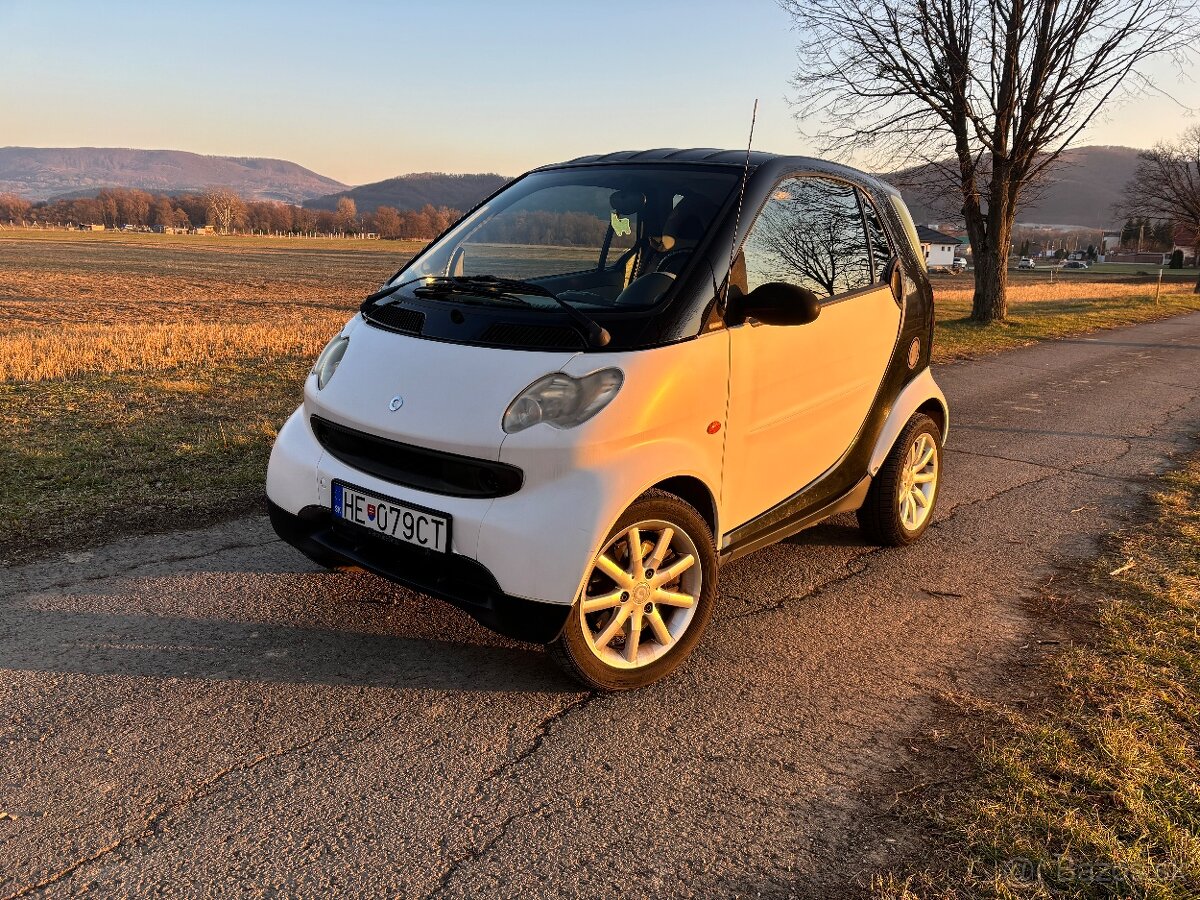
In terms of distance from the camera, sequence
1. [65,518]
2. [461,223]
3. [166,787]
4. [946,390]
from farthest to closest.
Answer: [946,390], [65,518], [461,223], [166,787]

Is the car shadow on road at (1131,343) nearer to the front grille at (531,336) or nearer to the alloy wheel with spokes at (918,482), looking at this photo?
the alloy wheel with spokes at (918,482)

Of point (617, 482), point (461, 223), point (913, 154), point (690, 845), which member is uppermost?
point (913, 154)

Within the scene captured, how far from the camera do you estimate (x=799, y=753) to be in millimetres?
2744

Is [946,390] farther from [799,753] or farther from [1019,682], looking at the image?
[799,753]

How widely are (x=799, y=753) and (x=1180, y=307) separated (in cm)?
3192

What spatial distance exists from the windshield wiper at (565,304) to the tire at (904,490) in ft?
6.84

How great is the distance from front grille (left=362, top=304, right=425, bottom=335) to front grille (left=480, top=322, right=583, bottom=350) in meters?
0.34

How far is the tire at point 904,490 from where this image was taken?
174 inches

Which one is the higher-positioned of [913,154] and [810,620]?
[913,154]

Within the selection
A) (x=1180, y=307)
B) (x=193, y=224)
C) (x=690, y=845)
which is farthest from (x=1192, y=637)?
(x=193, y=224)

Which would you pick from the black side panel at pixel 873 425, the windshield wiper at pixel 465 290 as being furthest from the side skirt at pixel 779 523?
the windshield wiper at pixel 465 290

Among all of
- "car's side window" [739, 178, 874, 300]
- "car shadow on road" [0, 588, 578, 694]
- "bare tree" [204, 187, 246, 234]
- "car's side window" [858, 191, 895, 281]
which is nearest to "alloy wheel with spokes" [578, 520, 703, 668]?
"car shadow on road" [0, 588, 578, 694]

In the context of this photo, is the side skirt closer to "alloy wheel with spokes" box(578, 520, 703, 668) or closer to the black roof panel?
"alloy wheel with spokes" box(578, 520, 703, 668)

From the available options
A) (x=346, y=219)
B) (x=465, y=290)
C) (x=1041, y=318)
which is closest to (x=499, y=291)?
(x=465, y=290)
